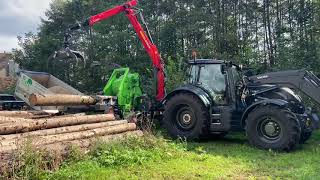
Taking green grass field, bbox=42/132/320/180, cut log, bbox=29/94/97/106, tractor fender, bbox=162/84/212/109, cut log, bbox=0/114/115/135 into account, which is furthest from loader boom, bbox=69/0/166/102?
green grass field, bbox=42/132/320/180

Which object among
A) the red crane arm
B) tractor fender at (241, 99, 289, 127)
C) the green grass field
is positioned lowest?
the green grass field

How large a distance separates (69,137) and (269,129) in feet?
16.1

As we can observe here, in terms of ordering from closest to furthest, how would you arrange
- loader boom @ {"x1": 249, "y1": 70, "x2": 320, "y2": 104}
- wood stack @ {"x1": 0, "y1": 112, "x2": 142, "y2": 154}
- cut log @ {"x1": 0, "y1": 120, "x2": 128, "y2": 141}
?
wood stack @ {"x1": 0, "y1": 112, "x2": 142, "y2": 154}
cut log @ {"x1": 0, "y1": 120, "x2": 128, "y2": 141}
loader boom @ {"x1": 249, "y1": 70, "x2": 320, "y2": 104}

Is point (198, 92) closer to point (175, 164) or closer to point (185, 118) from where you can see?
point (185, 118)

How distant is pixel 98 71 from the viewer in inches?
1008

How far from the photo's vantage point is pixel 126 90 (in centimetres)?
1376

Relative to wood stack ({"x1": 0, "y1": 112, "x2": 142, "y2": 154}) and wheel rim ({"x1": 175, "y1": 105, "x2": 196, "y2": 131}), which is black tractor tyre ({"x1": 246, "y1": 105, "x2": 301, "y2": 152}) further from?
wood stack ({"x1": 0, "y1": 112, "x2": 142, "y2": 154})

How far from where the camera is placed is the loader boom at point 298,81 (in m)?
10.5

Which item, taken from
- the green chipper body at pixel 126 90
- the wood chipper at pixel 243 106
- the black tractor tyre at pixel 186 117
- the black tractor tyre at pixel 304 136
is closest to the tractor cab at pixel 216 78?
the wood chipper at pixel 243 106

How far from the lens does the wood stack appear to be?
7277 mm

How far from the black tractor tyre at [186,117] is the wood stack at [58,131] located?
1881mm

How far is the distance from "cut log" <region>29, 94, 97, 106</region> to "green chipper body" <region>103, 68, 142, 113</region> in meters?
1.07

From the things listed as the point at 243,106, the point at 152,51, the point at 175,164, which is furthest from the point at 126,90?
the point at 175,164

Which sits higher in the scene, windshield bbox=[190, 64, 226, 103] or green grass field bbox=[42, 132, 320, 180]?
windshield bbox=[190, 64, 226, 103]
